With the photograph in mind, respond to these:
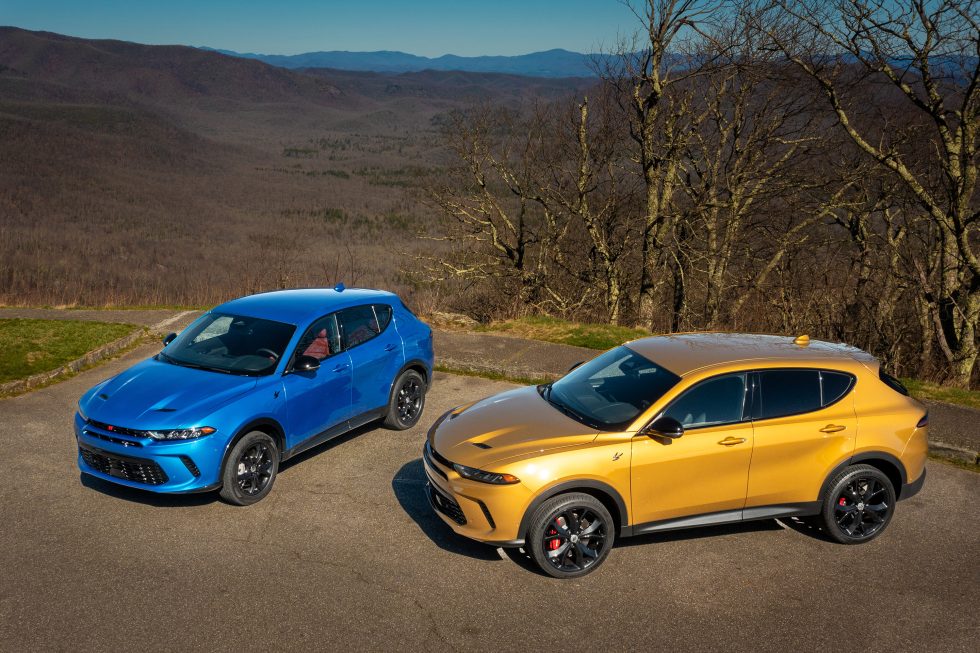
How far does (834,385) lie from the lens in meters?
5.97

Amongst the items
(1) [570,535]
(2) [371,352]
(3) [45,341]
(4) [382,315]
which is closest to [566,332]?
(4) [382,315]

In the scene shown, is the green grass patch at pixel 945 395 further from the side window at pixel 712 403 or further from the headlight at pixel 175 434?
the headlight at pixel 175 434

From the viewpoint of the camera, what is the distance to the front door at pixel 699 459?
5.46 metres

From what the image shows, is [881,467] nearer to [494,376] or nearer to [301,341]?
[301,341]

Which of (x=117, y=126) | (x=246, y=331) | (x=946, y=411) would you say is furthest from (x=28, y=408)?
(x=117, y=126)

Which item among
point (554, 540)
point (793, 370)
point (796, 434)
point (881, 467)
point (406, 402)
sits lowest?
point (406, 402)

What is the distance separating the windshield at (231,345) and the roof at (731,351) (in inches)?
135

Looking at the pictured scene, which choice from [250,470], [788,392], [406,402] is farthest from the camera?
[406,402]

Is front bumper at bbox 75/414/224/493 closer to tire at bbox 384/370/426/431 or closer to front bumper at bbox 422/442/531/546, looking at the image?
front bumper at bbox 422/442/531/546

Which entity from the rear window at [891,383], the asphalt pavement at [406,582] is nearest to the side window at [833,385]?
the rear window at [891,383]

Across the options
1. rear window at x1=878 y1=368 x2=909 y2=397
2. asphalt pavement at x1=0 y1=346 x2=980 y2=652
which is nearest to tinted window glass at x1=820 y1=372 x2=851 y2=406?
rear window at x1=878 y1=368 x2=909 y2=397

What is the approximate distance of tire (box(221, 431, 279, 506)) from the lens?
247 inches

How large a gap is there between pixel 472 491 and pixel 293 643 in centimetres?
154

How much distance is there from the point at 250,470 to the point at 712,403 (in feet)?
13.1
